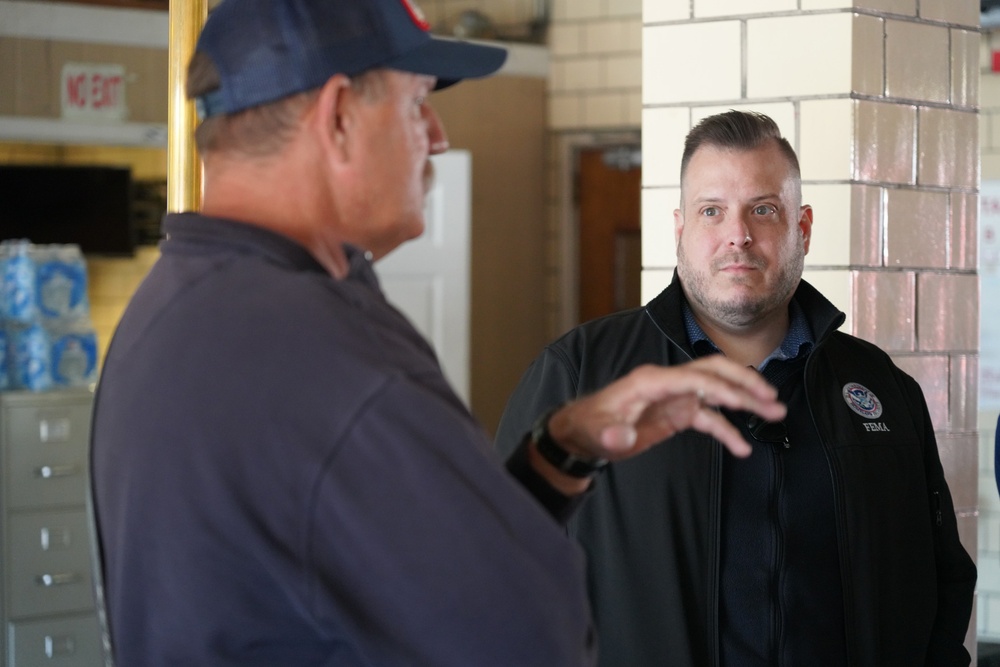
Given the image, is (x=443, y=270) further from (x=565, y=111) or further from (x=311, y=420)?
(x=311, y=420)

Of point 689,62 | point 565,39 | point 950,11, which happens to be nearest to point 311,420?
point 689,62

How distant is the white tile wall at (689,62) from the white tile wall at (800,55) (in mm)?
37

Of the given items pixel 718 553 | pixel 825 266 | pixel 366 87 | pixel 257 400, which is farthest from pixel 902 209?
pixel 257 400

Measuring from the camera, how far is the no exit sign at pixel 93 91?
6043 mm

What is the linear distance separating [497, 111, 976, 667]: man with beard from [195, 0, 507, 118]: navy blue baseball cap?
94cm

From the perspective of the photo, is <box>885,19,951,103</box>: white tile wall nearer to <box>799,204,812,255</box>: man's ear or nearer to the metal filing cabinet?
<box>799,204,812,255</box>: man's ear

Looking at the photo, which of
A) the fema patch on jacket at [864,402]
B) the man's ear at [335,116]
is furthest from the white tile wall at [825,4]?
the man's ear at [335,116]

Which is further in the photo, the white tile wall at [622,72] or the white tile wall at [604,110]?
the white tile wall at [604,110]

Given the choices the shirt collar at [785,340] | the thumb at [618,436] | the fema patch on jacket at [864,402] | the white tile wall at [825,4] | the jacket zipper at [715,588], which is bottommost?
the jacket zipper at [715,588]

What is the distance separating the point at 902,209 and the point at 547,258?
187 inches

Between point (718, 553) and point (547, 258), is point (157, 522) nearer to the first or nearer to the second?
point (718, 553)

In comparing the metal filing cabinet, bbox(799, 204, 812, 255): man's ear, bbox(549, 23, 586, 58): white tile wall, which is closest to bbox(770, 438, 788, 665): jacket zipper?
bbox(799, 204, 812, 255): man's ear

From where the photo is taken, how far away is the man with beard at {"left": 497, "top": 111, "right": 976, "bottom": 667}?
1.78m

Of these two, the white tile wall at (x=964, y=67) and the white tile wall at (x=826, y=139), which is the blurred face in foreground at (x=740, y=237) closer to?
the white tile wall at (x=826, y=139)
